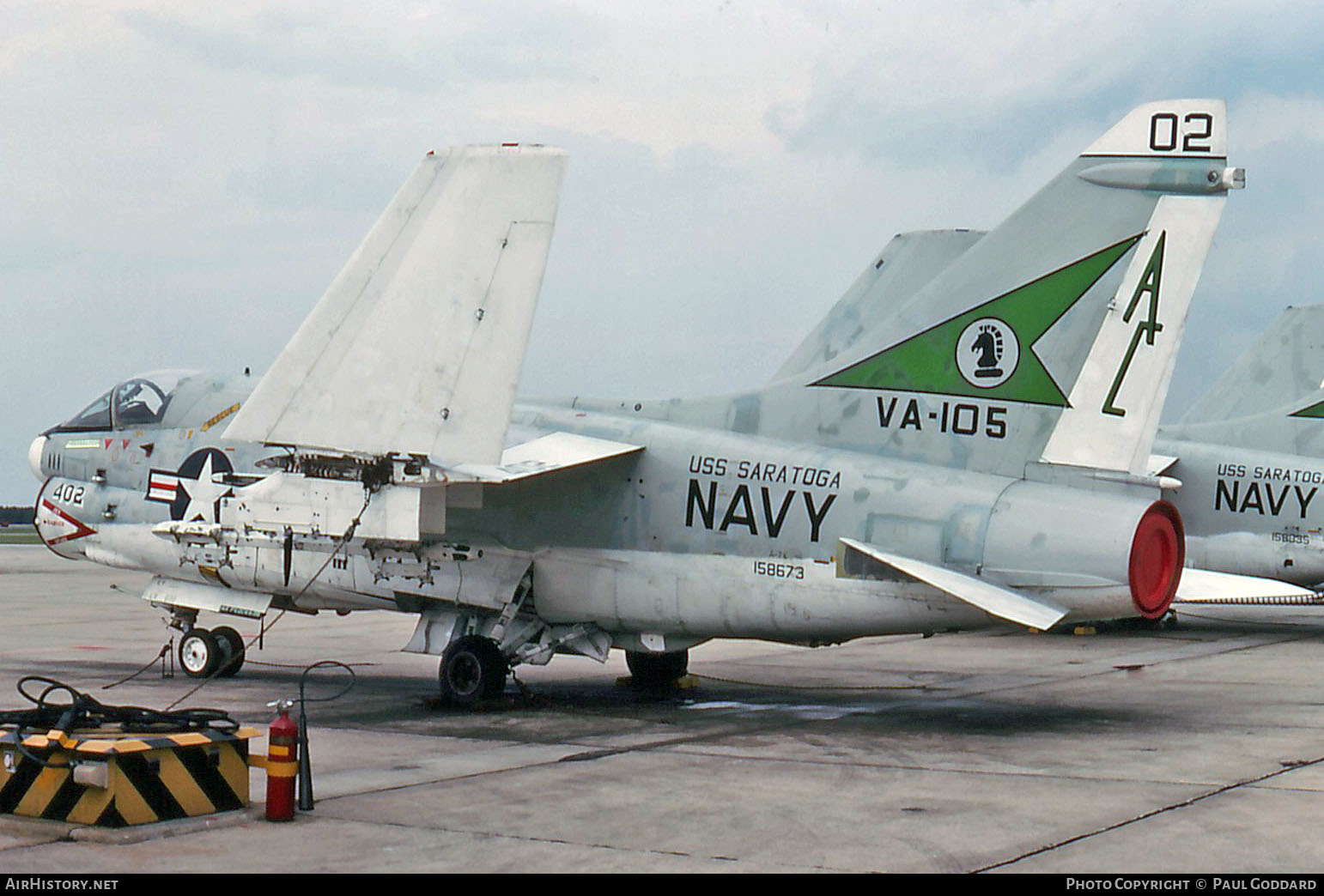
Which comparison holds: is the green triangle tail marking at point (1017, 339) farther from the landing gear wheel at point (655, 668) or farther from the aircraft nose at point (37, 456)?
the aircraft nose at point (37, 456)

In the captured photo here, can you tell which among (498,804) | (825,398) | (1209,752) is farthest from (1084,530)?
(498,804)

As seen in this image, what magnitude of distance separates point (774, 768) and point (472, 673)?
12.8ft

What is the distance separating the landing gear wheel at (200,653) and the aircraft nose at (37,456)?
8.02 feet

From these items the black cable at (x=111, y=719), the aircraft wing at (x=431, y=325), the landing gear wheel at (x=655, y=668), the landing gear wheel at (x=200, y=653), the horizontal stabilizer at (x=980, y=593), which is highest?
the aircraft wing at (x=431, y=325)

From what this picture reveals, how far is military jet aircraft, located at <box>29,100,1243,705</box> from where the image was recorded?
35.4ft

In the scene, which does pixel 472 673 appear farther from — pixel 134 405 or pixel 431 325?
pixel 134 405

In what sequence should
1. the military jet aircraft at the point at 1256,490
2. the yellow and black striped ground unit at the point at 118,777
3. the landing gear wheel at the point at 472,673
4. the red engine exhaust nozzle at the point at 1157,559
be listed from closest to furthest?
1. the yellow and black striped ground unit at the point at 118,777
2. the red engine exhaust nozzle at the point at 1157,559
3. the landing gear wheel at the point at 472,673
4. the military jet aircraft at the point at 1256,490

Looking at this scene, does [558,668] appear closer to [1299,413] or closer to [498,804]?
[498,804]

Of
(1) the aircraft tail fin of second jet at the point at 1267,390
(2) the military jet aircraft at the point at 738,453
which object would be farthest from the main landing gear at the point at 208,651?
(1) the aircraft tail fin of second jet at the point at 1267,390

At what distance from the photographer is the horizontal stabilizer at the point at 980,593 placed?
10055 mm

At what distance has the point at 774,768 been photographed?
9.60 metres

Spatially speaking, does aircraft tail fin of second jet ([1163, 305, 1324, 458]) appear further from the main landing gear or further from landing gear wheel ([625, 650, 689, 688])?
the main landing gear

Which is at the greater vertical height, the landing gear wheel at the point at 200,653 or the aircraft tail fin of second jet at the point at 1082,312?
the aircraft tail fin of second jet at the point at 1082,312

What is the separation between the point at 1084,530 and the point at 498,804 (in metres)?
4.75
